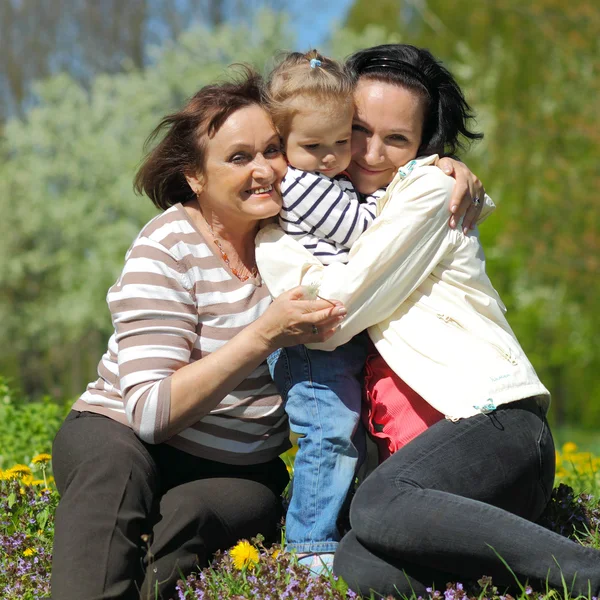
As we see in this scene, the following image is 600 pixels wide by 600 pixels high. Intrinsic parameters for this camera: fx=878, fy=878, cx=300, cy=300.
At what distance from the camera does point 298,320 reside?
8.48ft

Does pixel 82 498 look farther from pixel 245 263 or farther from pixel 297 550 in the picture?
pixel 245 263

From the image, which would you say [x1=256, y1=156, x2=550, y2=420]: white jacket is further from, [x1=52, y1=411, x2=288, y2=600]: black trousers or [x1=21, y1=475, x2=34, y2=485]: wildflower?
[x1=21, y1=475, x2=34, y2=485]: wildflower

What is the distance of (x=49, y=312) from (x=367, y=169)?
14.5 meters

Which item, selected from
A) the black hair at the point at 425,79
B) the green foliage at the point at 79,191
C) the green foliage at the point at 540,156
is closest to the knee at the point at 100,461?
the black hair at the point at 425,79

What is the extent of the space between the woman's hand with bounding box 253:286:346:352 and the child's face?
1.55 feet

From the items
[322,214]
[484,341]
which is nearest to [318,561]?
[484,341]

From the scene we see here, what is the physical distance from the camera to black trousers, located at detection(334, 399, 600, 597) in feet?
7.79

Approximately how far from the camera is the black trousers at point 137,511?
8.09 feet

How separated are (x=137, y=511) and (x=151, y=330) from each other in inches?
21.6

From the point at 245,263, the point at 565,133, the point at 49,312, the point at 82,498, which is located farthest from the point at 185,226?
the point at 49,312

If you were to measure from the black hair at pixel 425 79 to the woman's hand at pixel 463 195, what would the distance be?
17cm

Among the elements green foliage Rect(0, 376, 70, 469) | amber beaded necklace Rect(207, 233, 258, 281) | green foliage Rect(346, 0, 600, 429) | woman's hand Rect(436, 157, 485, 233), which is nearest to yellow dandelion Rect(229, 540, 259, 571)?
amber beaded necklace Rect(207, 233, 258, 281)

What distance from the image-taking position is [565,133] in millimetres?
13547

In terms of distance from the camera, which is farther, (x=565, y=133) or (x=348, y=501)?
(x=565, y=133)
